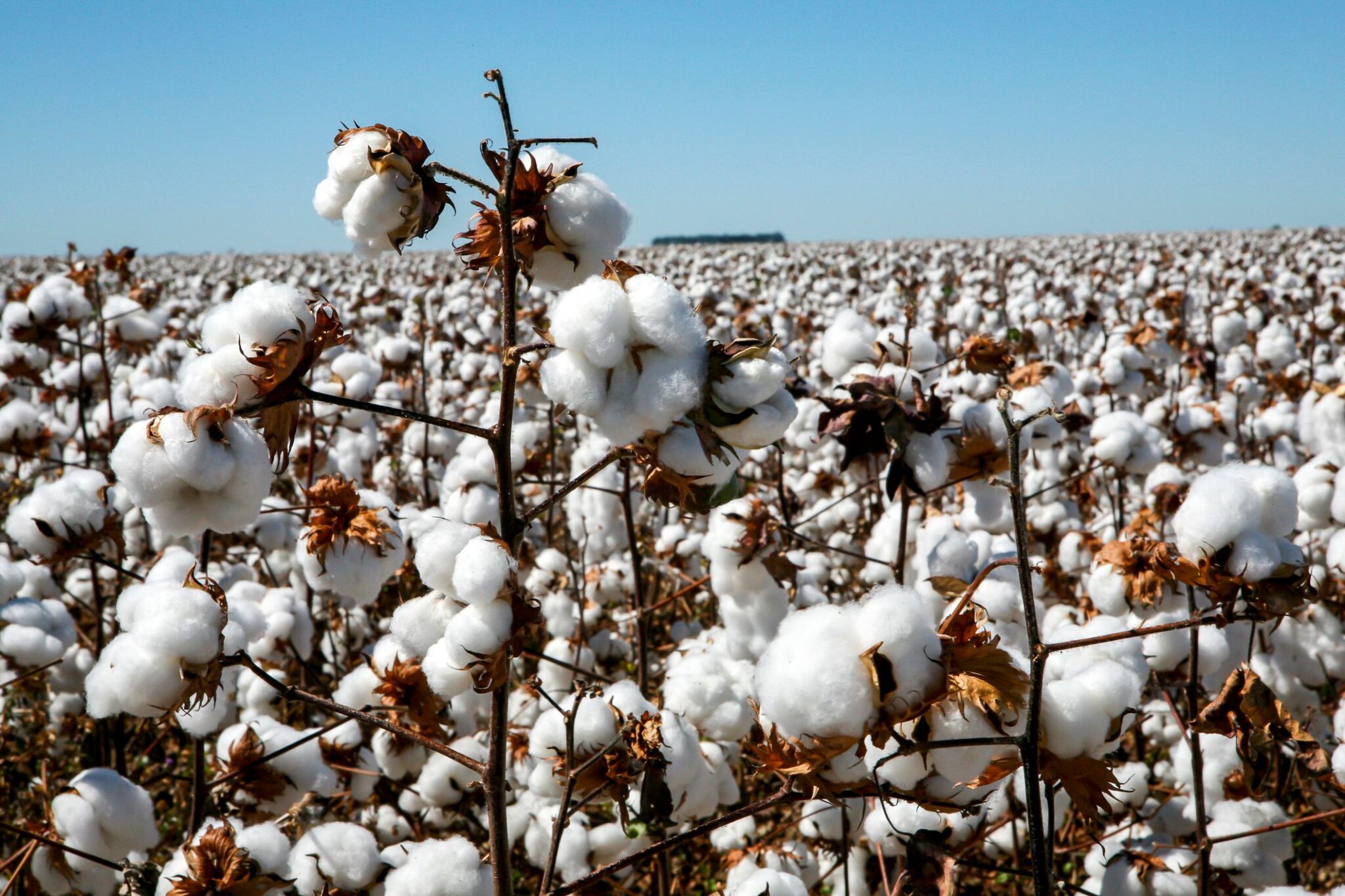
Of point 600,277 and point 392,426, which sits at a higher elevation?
point 600,277

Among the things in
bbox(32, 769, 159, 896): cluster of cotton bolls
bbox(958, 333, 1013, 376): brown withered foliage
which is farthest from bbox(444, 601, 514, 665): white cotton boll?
bbox(958, 333, 1013, 376): brown withered foliage

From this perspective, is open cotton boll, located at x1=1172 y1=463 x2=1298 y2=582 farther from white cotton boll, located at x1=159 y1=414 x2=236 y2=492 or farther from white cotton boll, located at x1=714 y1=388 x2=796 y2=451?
white cotton boll, located at x1=159 y1=414 x2=236 y2=492

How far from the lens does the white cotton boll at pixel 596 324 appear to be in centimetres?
120

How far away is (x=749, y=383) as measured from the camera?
4.00 ft

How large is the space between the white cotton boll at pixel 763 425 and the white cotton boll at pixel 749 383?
2cm

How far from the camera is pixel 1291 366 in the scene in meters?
6.98

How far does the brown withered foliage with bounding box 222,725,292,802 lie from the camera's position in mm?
2453

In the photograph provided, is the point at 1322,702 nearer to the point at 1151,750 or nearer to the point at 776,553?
the point at 1151,750

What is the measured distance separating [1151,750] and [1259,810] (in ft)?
6.07

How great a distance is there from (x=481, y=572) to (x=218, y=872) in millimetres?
874

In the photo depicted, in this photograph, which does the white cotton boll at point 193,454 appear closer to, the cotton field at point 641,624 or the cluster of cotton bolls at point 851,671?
the cotton field at point 641,624

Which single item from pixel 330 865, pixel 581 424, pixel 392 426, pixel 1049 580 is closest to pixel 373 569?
pixel 330 865

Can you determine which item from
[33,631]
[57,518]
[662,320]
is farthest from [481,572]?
[33,631]

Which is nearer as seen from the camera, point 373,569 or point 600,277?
point 600,277
